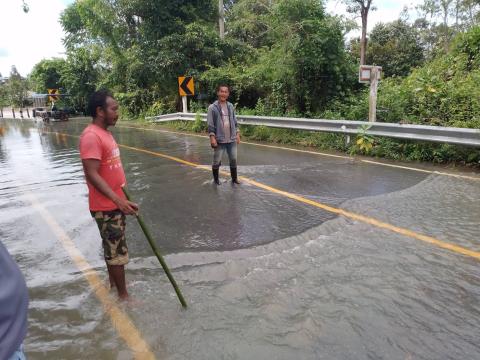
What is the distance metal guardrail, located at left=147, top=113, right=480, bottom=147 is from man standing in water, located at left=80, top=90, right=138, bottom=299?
6865 mm

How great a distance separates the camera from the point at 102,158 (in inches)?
133

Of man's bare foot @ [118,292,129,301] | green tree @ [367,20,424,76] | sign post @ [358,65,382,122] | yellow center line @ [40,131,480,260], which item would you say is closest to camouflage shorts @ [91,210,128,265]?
man's bare foot @ [118,292,129,301]

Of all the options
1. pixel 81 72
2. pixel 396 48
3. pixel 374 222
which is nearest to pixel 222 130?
pixel 374 222

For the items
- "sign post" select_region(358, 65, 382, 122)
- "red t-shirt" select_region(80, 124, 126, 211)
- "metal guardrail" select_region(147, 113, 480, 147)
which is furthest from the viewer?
"sign post" select_region(358, 65, 382, 122)

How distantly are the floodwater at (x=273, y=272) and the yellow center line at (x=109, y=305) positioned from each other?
5cm

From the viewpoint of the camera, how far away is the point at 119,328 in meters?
3.23

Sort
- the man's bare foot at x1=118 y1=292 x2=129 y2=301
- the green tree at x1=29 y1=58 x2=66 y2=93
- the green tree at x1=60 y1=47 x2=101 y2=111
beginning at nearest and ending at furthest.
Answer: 1. the man's bare foot at x1=118 y1=292 x2=129 y2=301
2. the green tree at x1=60 y1=47 x2=101 y2=111
3. the green tree at x1=29 y1=58 x2=66 y2=93

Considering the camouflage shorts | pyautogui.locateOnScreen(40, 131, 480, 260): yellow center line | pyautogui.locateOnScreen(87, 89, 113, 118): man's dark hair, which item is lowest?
pyautogui.locateOnScreen(40, 131, 480, 260): yellow center line

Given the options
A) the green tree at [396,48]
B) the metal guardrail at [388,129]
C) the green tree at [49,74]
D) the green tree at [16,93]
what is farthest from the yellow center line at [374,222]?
the green tree at [16,93]

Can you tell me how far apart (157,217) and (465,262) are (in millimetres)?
3913

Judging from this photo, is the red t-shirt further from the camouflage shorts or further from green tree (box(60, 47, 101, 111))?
green tree (box(60, 47, 101, 111))

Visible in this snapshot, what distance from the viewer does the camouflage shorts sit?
11.5 feet

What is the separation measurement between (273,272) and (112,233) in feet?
5.14

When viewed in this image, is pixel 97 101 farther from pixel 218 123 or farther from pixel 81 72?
pixel 81 72
